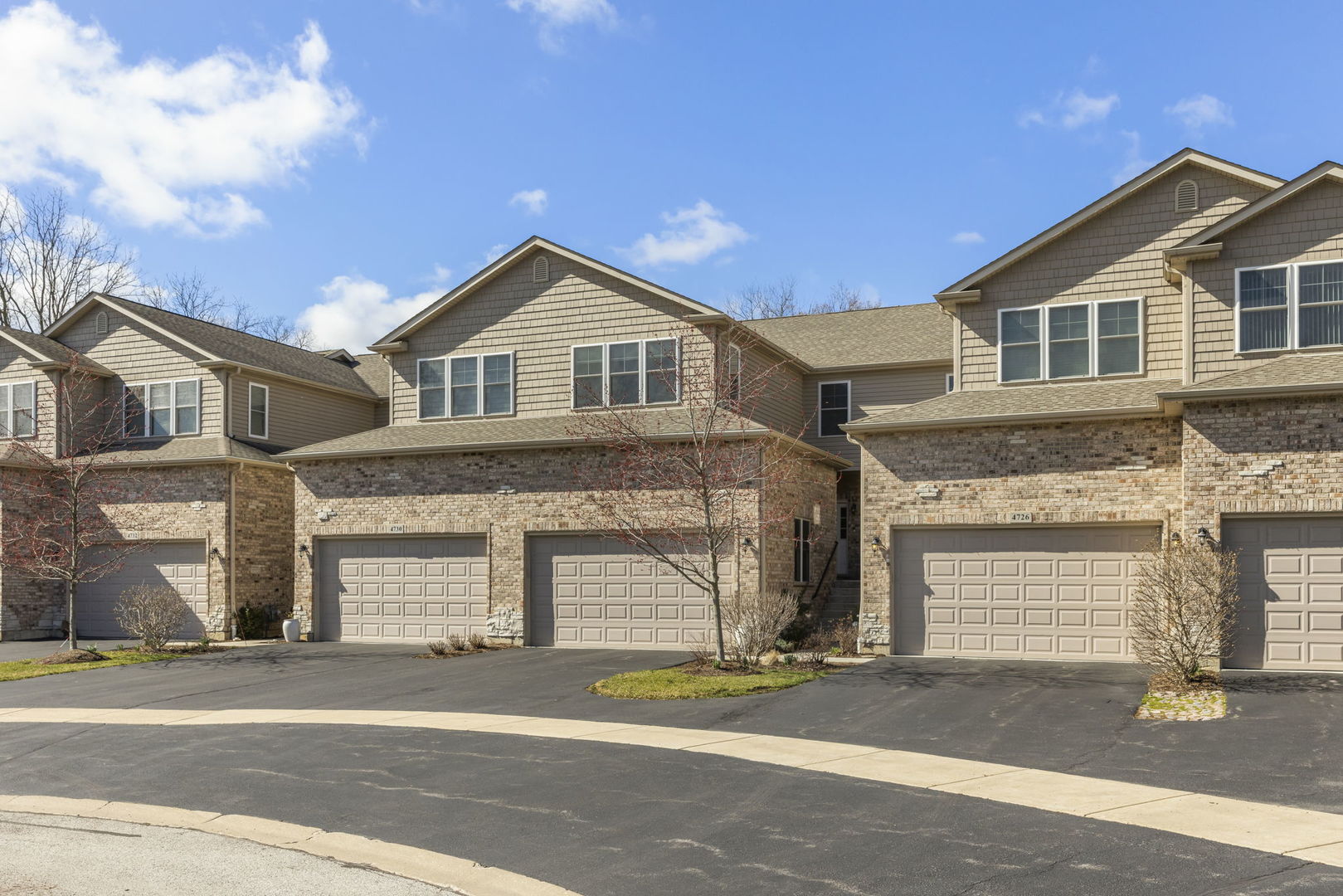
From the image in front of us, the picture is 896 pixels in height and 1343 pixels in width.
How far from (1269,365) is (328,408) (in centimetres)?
2282

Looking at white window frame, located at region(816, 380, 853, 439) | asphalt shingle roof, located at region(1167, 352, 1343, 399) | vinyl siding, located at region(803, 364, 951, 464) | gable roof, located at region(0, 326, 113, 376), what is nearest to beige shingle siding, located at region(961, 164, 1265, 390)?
asphalt shingle roof, located at region(1167, 352, 1343, 399)

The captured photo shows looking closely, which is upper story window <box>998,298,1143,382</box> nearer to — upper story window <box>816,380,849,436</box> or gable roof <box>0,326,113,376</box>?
upper story window <box>816,380,849,436</box>

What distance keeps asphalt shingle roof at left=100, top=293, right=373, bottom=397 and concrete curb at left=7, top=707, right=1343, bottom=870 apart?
14.0 metres

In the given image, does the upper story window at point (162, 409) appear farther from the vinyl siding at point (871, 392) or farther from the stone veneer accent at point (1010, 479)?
the stone veneer accent at point (1010, 479)

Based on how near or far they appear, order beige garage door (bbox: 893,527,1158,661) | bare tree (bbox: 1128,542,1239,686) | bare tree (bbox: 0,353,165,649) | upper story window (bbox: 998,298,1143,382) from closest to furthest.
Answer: bare tree (bbox: 1128,542,1239,686)
beige garage door (bbox: 893,527,1158,661)
upper story window (bbox: 998,298,1143,382)
bare tree (bbox: 0,353,165,649)

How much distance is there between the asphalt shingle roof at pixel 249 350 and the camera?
28.0 m

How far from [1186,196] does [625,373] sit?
36.9ft

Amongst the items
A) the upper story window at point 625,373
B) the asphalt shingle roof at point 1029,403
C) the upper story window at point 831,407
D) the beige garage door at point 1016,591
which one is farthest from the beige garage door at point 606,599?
the upper story window at point 831,407

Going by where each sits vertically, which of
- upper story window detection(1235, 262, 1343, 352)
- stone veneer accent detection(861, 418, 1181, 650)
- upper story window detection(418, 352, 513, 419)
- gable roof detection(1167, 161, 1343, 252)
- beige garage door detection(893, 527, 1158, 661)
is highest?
gable roof detection(1167, 161, 1343, 252)

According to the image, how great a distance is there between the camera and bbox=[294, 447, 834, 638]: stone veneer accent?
73.9 feet

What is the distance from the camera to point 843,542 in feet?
90.8

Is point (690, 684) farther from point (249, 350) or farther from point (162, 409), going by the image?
point (249, 350)

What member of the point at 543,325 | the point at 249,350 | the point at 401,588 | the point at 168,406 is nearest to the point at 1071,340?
the point at 543,325

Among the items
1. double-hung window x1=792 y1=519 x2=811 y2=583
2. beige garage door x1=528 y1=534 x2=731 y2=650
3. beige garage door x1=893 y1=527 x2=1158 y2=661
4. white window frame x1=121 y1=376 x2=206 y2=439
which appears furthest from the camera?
white window frame x1=121 y1=376 x2=206 y2=439
